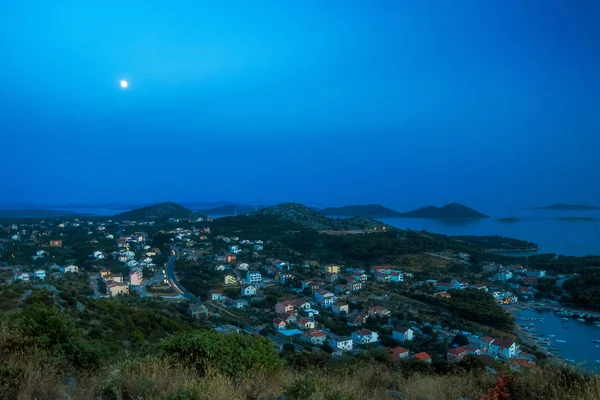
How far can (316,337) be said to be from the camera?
14930 mm

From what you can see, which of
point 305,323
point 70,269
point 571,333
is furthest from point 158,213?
point 571,333

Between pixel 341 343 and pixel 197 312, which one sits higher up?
pixel 197 312

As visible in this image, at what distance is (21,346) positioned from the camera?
362 cm

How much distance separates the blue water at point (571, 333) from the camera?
13.5 m

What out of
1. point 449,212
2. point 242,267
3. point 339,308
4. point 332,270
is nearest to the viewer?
point 339,308

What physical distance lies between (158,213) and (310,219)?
3359cm

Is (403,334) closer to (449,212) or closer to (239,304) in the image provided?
(239,304)

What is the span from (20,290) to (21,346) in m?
8.85

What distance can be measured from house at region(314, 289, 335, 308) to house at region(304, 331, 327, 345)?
19.1ft

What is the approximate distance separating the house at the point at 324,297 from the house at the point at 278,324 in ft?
15.8

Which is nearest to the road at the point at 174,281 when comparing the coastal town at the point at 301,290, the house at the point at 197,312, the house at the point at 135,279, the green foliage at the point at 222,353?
the coastal town at the point at 301,290

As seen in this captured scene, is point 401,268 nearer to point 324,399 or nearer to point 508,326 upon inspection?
point 508,326

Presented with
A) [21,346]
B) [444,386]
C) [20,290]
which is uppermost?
[21,346]

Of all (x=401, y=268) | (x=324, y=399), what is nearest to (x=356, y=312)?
(x=401, y=268)
